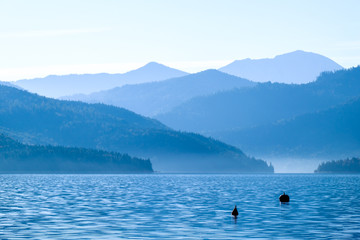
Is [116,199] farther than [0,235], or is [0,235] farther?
[116,199]

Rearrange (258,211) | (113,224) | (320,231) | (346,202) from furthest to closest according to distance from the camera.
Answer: (346,202), (258,211), (113,224), (320,231)

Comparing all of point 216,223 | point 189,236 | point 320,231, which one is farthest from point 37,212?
point 320,231

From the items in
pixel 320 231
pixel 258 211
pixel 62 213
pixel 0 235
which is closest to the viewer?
pixel 0 235

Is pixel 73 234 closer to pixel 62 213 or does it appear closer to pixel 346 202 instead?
pixel 62 213

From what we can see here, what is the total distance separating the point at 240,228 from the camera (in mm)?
104812

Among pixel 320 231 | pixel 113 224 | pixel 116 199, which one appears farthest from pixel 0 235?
pixel 116 199

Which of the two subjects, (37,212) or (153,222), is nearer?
(153,222)

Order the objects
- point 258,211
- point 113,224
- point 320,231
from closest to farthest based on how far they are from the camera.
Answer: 1. point 320,231
2. point 113,224
3. point 258,211

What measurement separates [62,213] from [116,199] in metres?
39.3

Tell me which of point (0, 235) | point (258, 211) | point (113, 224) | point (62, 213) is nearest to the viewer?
point (0, 235)

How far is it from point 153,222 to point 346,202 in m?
57.7

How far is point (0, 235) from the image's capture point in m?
94.7

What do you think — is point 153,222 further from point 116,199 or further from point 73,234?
point 116,199

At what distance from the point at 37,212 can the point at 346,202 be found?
63.1 meters
